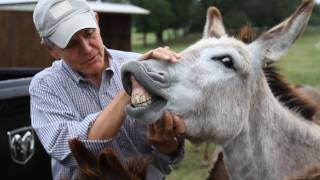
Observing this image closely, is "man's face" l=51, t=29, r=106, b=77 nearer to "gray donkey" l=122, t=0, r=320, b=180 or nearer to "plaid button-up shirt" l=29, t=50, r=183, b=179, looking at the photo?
"plaid button-up shirt" l=29, t=50, r=183, b=179

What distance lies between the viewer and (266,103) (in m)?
2.60

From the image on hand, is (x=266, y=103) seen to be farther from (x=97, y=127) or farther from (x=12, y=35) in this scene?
(x=12, y=35)

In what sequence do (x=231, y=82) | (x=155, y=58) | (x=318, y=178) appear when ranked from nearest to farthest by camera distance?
1. (x=318, y=178)
2. (x=155, y=58)
3. (x=231, y=82)

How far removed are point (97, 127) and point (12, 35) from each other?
5.37 meters

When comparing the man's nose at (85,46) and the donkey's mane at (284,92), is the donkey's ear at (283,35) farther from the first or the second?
the man's nose at (85,46)

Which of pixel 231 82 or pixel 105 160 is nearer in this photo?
pixel 105 160

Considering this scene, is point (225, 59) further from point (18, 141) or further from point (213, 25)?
point (18, 141)

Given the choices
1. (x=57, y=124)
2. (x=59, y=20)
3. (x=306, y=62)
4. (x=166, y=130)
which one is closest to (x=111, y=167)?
(x=166, y=130)

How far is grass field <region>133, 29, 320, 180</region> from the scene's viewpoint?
6508 mm

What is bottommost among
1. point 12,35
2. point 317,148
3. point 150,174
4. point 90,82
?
point 12,35

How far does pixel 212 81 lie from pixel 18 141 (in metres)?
1.37

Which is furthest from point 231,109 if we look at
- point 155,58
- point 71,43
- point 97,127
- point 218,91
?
point 71,43

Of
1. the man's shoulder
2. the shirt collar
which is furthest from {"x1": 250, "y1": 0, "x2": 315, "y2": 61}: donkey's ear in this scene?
the man's shoulder

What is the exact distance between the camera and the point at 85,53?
2.58 metres
